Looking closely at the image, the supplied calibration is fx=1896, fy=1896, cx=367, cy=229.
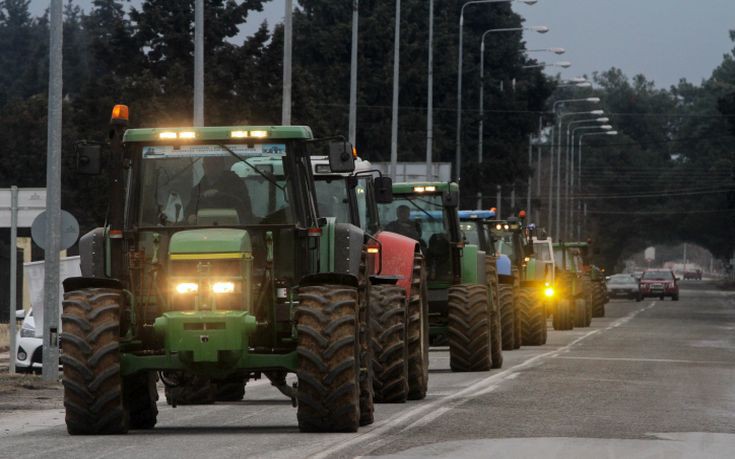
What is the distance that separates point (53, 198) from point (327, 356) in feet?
37.3

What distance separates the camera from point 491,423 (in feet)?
55.3

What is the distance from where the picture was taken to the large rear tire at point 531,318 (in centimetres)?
3822

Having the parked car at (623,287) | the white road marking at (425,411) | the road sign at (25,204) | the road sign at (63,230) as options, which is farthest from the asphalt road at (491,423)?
the parked car at (623,287)

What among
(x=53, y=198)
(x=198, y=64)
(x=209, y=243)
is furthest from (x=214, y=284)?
(x=198, y=64)

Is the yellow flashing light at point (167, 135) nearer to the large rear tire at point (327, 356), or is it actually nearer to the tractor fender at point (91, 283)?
the tractor fender at point (91, 283)

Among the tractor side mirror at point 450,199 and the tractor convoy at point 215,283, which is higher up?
the tractor side mirror at point 450,199

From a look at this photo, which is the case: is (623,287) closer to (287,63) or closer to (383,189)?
(287,63)

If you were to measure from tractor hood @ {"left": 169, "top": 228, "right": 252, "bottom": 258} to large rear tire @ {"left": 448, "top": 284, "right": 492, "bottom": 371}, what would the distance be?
10793 mm

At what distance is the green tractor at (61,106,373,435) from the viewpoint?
1534 centimetres

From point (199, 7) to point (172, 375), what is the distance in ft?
60.9

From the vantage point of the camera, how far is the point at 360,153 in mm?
86000

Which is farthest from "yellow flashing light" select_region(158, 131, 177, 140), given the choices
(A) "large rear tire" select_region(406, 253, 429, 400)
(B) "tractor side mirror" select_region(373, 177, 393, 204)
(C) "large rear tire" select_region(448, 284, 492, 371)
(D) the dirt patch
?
(C) "large rear tire" select_region(448, 284, 492, 371)

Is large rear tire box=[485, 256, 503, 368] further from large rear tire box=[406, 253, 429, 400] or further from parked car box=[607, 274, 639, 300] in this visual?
parked car box=[607, 274, 639, 300]

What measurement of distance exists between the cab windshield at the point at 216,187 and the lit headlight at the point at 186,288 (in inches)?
33.8
